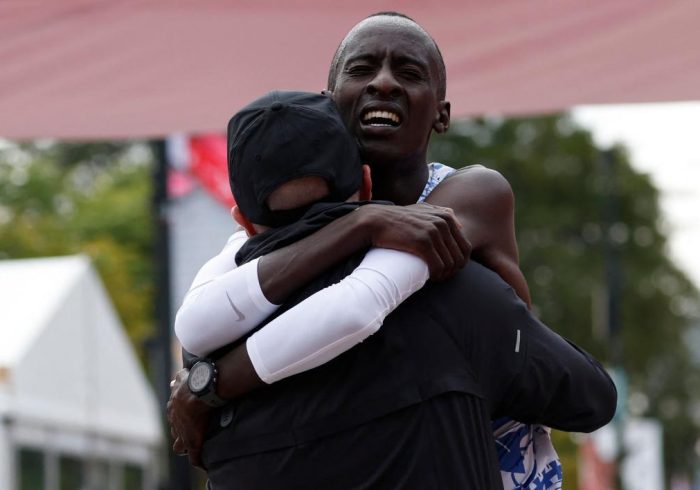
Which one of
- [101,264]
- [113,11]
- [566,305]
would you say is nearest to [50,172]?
[101,264]

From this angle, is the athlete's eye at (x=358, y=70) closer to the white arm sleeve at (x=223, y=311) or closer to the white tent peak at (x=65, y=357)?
the white arm sleeve at (x=223, y=311)

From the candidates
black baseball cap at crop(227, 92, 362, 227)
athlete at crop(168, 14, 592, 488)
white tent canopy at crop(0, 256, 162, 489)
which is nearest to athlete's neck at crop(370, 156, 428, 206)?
athlete at crop(168, 14, 592, 488)

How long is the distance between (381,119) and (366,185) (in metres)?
0.20

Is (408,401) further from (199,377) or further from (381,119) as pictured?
(381,119)

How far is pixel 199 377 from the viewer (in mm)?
2443

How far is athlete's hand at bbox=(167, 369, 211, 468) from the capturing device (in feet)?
8.16

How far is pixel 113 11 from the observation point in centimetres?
429

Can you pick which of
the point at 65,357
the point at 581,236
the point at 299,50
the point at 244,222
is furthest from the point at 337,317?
the point at 581,236

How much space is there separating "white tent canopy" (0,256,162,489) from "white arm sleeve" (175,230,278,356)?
10.4m

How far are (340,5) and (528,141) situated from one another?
1319 inches

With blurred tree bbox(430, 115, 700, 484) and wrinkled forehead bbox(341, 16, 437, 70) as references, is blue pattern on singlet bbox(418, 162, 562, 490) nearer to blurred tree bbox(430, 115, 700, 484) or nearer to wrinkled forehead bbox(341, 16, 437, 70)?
wrinkled forehead bbox(341, 16, 437, 70)

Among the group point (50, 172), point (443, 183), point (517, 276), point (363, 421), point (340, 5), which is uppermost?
point (50, 172)

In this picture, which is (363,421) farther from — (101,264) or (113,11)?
(101,264)

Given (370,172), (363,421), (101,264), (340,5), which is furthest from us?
(101,264)
